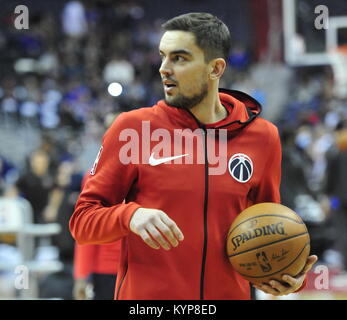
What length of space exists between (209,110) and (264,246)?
60 centimetres

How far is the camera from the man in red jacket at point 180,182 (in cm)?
296

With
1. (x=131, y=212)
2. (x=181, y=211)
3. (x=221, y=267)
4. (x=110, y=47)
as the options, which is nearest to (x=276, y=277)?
(x=221, y=267)

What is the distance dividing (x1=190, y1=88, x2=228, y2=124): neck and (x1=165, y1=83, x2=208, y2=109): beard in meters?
0.05

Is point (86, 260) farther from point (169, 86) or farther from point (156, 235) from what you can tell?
point (156, 235)

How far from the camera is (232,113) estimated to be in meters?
3.19

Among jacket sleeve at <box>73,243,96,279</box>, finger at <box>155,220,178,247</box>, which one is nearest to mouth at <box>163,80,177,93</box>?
finger at <box>155,220,178,247</box>

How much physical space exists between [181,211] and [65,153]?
10.9 m

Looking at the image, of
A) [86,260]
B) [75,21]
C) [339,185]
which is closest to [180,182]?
[86,260]

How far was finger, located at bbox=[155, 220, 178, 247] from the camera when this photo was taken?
2656mm

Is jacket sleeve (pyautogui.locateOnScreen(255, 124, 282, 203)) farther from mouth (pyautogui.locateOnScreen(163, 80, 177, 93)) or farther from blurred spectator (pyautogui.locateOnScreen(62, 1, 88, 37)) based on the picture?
blurred spectator (pyautogui.locateOnScreen(62, 1, 88, 37))

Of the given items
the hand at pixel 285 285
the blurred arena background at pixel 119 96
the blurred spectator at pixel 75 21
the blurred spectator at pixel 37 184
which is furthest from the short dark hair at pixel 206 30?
the blurred spectator at pixel 75 21
